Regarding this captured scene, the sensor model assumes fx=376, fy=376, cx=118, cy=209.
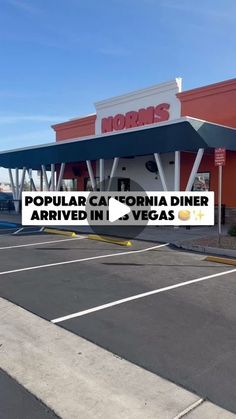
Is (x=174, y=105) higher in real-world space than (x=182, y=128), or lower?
higher

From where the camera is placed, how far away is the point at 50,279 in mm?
7449

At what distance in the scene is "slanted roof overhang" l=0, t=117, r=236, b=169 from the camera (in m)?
15.2

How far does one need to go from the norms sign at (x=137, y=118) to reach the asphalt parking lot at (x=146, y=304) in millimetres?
12487

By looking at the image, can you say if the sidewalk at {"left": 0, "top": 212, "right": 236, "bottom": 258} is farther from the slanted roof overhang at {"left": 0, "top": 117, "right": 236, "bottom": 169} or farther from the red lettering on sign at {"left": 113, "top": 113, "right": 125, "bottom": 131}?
the red lettering on sign at {"left": 113, "top": 113, "right": 125, "bottom": 131}

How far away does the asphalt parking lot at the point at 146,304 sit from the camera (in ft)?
13.0

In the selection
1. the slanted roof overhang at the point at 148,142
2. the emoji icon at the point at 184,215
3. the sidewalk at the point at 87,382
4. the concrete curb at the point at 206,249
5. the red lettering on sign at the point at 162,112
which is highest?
the red lettering on sign at the point at 162,112

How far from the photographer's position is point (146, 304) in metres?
5.91

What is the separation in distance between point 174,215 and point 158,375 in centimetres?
1371

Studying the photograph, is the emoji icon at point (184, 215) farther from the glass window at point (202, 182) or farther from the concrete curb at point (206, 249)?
→ the concrete curb at point (206, 249)

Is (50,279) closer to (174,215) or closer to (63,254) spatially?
(63,254)

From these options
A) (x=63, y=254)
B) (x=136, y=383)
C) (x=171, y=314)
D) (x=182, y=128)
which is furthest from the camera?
(x=182, y=128)

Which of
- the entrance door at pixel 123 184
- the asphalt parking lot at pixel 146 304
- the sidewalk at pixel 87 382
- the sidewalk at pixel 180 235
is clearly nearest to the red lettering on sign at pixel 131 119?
the entrance door at pixel 123 184

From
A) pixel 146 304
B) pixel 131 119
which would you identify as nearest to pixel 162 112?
pixel 131 119

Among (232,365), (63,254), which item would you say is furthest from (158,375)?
(63,254)
